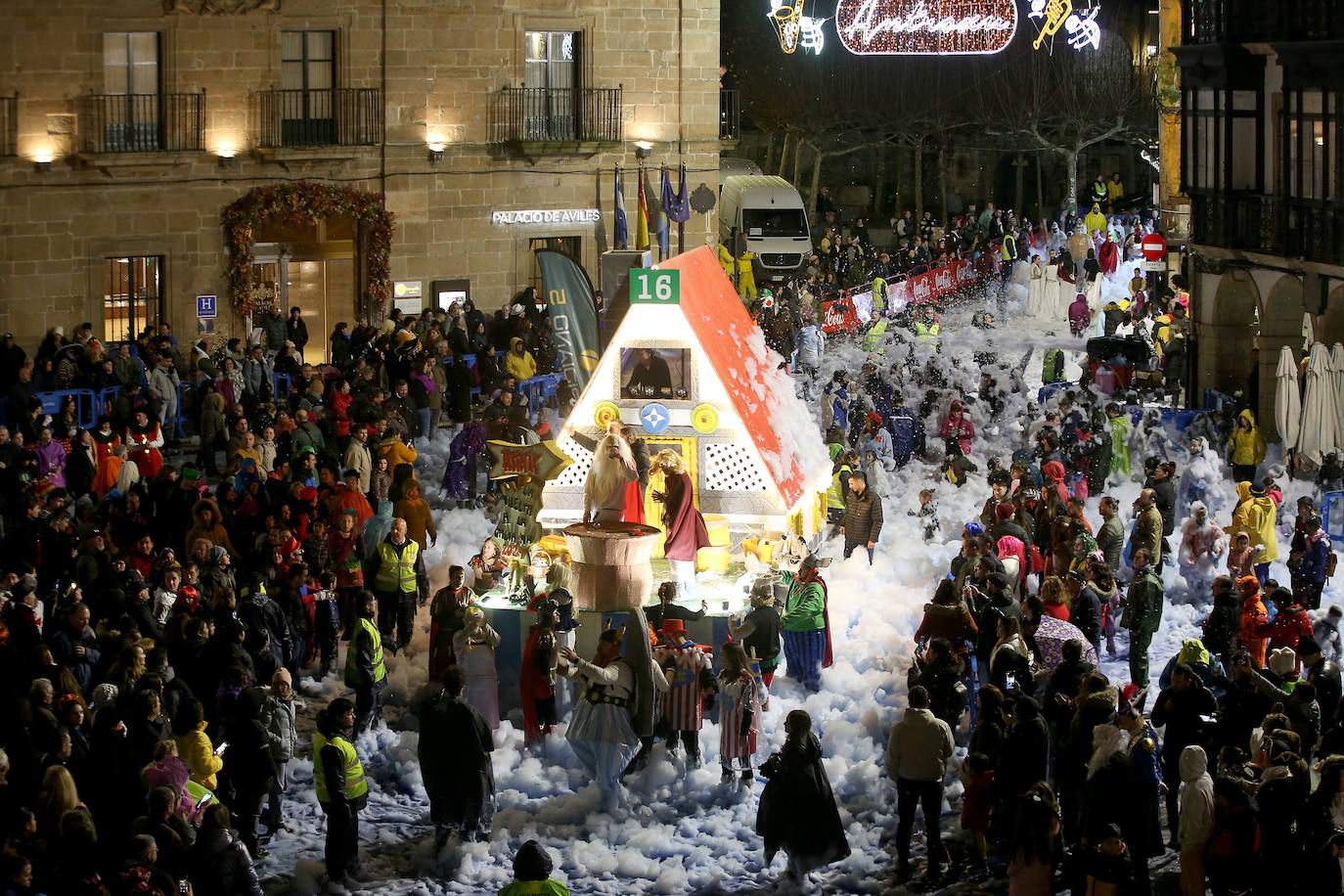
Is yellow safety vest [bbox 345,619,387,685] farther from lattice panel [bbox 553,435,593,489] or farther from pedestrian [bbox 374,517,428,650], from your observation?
lattice panel [bbox 553,435,593,489]

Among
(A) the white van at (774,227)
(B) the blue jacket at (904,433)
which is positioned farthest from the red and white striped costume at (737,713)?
(A) the white van at (774,227)

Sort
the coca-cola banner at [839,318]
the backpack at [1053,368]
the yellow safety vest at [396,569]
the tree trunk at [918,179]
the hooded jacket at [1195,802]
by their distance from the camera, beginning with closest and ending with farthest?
the hooded jacket at [1195,802] < the yellow safety vest at [396,569] < the backpack at [1053,368] < the coca-cola banner at [839,318] < the tree trunk at [918,179]

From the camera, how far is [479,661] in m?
14.7

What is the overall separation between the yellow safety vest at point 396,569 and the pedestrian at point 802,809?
4.96 metres

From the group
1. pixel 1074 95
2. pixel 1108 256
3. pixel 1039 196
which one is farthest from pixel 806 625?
pixel 1039 196

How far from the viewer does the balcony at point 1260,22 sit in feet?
84.5

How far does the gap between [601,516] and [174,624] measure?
3.86 meters

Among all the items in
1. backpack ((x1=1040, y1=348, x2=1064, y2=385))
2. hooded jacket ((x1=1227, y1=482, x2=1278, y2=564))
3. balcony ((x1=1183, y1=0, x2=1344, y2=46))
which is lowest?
hooded jacket ((x1=1227, y1=482, x2=1278, y2=564))

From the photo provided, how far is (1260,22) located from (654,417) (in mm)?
14643

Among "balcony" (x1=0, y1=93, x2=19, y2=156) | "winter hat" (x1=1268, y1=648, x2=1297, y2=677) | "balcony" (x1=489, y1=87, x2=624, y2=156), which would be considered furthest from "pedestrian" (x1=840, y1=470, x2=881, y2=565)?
"balcony" (x1=0, y1=93, x2=19, y2=156)

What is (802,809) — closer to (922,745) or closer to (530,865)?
(922,745)

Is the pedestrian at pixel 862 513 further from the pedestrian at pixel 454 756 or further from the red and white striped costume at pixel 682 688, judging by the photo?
the pedestrian at pixel 454 756

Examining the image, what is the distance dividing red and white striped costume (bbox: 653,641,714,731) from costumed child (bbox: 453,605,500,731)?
1.29 meters

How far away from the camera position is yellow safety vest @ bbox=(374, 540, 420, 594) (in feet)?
54.0
